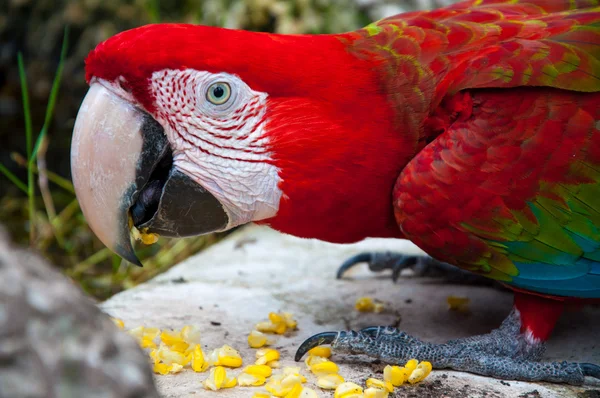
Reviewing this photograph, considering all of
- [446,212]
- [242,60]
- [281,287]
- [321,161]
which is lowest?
[281,287]

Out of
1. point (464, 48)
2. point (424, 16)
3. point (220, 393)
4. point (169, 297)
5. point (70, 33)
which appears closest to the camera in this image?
point (220, 393)

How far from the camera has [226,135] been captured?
1.83 meters

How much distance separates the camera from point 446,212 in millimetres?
1788

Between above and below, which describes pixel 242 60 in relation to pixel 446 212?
above

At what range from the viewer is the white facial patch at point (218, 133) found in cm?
178

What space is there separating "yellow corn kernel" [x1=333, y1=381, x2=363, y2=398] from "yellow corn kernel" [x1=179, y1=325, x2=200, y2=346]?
506mm

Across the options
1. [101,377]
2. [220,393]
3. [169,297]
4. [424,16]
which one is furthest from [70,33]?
[101,377]

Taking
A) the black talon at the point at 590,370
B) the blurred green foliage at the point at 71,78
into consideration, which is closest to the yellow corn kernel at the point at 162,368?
the black talon at the point at 590,370

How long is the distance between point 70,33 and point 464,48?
3.36m

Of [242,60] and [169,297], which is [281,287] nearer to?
[169,297]

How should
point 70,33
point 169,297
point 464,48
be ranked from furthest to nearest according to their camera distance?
1. point 70,33
2. point 169,297
3. point 464,48

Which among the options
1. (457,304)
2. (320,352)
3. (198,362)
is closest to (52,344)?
(198,362)

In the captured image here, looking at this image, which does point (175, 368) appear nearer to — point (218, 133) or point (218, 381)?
point (218, 381)

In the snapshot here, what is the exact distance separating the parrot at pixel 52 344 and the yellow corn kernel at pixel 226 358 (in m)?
0.93
